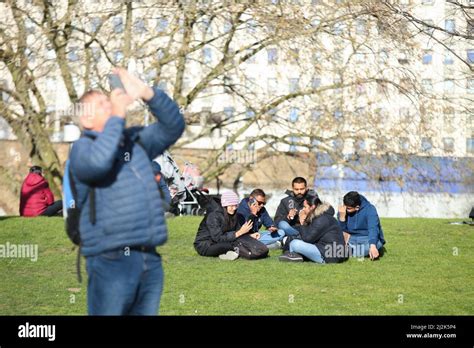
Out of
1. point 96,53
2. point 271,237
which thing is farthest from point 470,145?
point 271,237

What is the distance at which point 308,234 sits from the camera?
12812 millimetres

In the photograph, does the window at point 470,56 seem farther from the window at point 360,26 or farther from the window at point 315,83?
the window at point 315,83

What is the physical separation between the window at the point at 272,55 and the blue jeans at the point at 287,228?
1051 centimetres

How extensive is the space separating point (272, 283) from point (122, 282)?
6161mm

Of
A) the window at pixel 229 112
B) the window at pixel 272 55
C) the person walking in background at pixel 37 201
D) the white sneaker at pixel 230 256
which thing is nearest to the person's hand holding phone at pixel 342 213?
the white sneaker at pixel 230 256

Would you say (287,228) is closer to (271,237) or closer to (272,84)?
(271,237)

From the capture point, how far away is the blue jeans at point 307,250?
12672 mm

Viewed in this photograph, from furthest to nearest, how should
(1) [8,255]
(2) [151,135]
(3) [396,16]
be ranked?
(3) [396,16]
(1) [8,255]
(2) [151,135]

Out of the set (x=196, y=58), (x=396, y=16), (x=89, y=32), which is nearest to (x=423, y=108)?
(x=396, y=16)

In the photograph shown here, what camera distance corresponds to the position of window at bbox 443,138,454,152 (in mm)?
24125

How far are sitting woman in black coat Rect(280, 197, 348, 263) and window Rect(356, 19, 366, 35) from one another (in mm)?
11256
